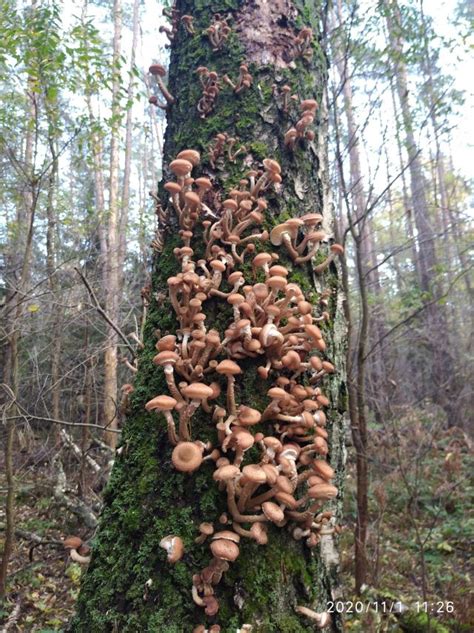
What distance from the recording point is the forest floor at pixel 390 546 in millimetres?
4461

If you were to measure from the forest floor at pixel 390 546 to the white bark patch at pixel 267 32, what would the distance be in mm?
3004

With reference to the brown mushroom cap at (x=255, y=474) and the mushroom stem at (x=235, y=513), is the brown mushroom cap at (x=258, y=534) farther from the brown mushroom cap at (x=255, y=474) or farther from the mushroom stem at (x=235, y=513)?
the brown mushroom cap at (x=255, y=474)

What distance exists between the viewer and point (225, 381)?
1.59 metres

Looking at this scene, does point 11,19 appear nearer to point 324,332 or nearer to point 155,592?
point 324,332

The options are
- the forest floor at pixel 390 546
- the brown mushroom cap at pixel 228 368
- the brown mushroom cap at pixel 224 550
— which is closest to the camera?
the brown mushroom cap at pixel 224 550

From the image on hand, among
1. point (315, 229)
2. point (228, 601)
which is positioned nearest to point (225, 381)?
point (228, 601)

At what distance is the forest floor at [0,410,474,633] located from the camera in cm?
446

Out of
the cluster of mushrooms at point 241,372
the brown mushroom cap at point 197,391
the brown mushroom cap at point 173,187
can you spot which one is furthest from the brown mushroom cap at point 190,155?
the brown mushroom cap at point 197,391

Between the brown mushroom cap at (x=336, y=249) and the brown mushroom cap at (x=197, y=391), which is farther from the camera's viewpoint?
the brown mushroom cap at (x=336, y=249)

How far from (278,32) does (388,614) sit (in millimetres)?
5237

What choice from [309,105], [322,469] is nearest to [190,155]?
[309,105]

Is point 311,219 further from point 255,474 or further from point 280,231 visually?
point 255,474

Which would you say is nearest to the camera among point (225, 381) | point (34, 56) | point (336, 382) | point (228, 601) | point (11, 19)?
point (228, 601)

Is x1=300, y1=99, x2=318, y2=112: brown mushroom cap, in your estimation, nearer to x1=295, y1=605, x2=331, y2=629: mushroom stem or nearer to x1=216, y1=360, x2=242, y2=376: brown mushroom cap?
x1=216, y1=360, x2=242, y2=376: brown mushroom cap
